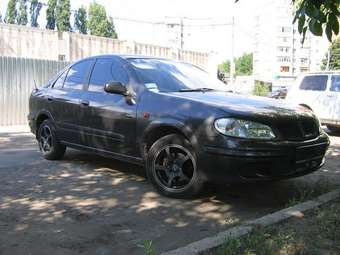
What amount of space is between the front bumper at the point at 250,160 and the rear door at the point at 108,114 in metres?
1.26

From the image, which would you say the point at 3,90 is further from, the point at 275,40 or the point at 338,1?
the point at 275,40

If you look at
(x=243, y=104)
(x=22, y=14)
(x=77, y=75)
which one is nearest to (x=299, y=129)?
(x=243, y=104)

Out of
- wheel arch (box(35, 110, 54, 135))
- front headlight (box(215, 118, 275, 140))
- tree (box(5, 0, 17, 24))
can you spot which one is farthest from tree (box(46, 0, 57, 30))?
front headlight (box(215, 118, 275, 140))

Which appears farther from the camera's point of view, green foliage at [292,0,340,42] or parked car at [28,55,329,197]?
parked car at [28,55,329,197]

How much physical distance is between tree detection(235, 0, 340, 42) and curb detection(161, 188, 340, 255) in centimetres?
160

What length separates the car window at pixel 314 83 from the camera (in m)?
13.6

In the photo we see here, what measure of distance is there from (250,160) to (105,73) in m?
2.69

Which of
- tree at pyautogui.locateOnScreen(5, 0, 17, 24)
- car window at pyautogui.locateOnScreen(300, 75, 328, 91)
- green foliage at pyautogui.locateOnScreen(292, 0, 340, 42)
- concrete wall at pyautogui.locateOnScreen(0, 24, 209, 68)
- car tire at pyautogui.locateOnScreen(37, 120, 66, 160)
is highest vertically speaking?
tree at pyautogui.locateOnScreen(5, 0, 17, 24)

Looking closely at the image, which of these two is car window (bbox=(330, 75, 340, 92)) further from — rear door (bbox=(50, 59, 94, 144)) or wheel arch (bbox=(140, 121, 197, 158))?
wheel arch (bbox=(140, 121, 197, 158))

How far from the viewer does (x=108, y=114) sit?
6.36 metres

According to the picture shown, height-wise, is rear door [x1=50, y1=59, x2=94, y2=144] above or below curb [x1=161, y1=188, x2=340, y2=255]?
above

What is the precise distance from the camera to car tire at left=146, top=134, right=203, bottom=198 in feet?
17.7

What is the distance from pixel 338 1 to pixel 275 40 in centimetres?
11714

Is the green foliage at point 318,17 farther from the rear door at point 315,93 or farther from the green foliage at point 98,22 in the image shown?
the green foliage at point 98,22
